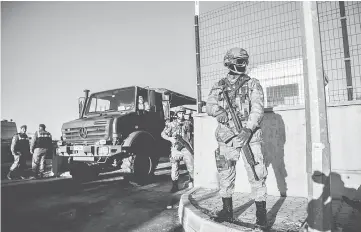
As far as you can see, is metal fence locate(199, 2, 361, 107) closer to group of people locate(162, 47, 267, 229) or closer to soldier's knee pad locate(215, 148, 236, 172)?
group of people locate(162, 47, 267, 229)

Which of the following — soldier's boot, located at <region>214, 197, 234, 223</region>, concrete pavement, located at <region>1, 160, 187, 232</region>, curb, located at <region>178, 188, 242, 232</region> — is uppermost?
soldier's boot, located at <region>214, 197, 234, 223</region>

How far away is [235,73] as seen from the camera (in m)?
2.73

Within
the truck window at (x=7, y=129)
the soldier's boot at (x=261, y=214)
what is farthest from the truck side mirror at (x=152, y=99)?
the truck window at (x=7, y=129)

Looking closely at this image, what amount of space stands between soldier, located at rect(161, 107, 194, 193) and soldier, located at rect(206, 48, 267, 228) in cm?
218

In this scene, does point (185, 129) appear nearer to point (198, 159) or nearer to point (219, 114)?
point (198, 159)

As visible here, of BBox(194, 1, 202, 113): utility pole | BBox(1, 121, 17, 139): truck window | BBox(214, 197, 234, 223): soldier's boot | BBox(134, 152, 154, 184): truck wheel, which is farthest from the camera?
BBox(1, 121, 17, 139): truck window

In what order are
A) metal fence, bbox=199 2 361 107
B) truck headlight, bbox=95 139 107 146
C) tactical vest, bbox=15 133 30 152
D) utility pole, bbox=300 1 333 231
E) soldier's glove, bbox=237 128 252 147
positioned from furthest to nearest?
tactical vest, bbox=15 133 30 152, truck headlight, bbox=95 139 107 146, metal fence, bbox=199 2 361 107, soldier's glove, bbox=237 128 252 147, utility pole, bbox=300 1 333 231

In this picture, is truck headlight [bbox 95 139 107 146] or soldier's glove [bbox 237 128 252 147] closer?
soldier's glove [bbox 237 128 252 147]

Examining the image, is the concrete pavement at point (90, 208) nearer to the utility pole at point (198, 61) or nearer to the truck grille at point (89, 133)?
the truck grille at point (89, 133)

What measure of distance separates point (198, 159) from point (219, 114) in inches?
A: 69.3

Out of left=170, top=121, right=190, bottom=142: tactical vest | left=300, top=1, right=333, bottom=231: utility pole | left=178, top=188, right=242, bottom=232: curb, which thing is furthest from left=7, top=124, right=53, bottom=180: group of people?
left=300, top=1, right=333, bottom=231: utility pole

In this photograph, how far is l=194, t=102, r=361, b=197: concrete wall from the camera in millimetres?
2996

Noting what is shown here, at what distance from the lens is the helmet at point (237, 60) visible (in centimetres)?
264

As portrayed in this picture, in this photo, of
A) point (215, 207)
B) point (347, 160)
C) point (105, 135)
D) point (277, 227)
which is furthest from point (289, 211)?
point (105, 135)
